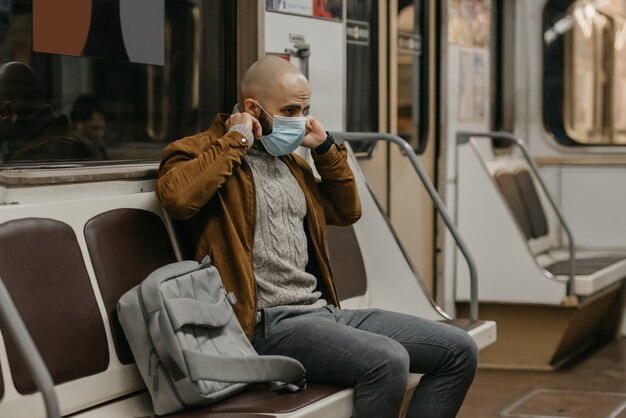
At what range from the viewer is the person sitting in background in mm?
3371

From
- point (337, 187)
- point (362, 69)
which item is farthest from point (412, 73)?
point (337, 187)

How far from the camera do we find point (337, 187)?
12.0ft

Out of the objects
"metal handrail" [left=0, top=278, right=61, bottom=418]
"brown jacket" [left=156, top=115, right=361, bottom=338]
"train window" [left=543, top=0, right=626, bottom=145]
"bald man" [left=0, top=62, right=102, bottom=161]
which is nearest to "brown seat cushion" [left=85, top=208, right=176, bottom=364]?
"brown jacket" [left=156, top=115, right=361, bottom=338]

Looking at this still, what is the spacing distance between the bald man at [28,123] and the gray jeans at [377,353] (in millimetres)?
784

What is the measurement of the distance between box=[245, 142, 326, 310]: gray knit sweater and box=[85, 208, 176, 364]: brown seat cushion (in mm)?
308

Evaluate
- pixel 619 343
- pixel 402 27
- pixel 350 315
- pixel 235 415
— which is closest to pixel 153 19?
pixel 350 315

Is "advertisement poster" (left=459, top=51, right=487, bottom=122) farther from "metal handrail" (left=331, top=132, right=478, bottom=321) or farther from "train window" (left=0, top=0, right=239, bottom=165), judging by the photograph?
"train window" (left=0, top=0, right=239, bottom=165)

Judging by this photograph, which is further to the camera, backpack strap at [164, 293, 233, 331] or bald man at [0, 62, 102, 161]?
bald man at [0, 62, 102, 161]

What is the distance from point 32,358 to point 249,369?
0.76 m

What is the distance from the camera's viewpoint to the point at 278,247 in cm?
332

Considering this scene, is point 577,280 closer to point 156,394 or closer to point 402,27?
point 402,27

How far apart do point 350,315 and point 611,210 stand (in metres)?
4.05

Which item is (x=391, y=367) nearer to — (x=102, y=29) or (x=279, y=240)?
(x=279, y=240)

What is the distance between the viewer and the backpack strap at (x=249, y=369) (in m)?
2.78
